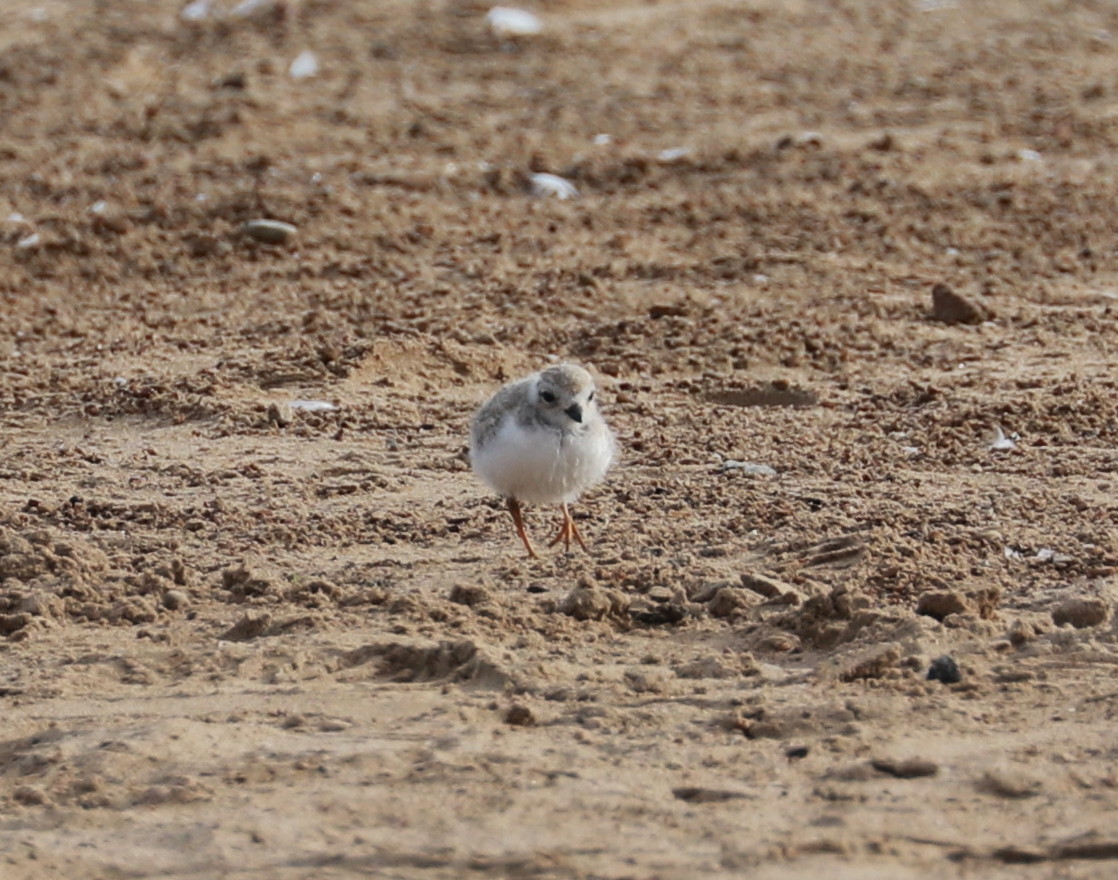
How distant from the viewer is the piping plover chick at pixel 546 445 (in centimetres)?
659

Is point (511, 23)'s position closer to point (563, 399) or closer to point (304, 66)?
point (304, 66)

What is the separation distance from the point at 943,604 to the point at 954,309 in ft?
13.8

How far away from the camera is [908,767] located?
4820mm

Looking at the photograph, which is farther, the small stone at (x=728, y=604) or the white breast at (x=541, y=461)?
the white breast at (x=541, y=461)

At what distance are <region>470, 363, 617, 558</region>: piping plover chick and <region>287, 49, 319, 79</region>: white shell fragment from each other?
886cm

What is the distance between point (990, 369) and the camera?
8.98m

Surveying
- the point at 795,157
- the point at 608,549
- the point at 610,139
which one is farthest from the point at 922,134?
the point at 608,549

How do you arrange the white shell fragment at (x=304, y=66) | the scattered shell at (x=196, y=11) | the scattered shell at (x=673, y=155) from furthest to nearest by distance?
the scattered shell at (x=196, y=11), the white shell fragment at (x=304, y=66), the scattered shell at (x=673, y=155)

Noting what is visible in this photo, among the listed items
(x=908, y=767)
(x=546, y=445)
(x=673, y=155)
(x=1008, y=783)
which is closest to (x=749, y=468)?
(x=546, y=445)

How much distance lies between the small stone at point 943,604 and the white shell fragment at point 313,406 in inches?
144

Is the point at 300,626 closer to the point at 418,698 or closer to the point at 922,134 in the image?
the point at 418,698

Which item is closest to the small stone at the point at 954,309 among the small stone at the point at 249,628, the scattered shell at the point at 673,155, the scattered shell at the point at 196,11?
the scattered shell at the point at 673,155

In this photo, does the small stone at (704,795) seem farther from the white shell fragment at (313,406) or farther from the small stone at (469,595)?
the white shell fragment at (313,406)

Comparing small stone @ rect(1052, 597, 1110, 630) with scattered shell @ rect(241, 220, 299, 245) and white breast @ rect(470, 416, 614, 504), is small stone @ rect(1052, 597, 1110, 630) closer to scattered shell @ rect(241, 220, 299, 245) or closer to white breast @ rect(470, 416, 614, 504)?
white breast @ rect(470, 416, 614, 504)
